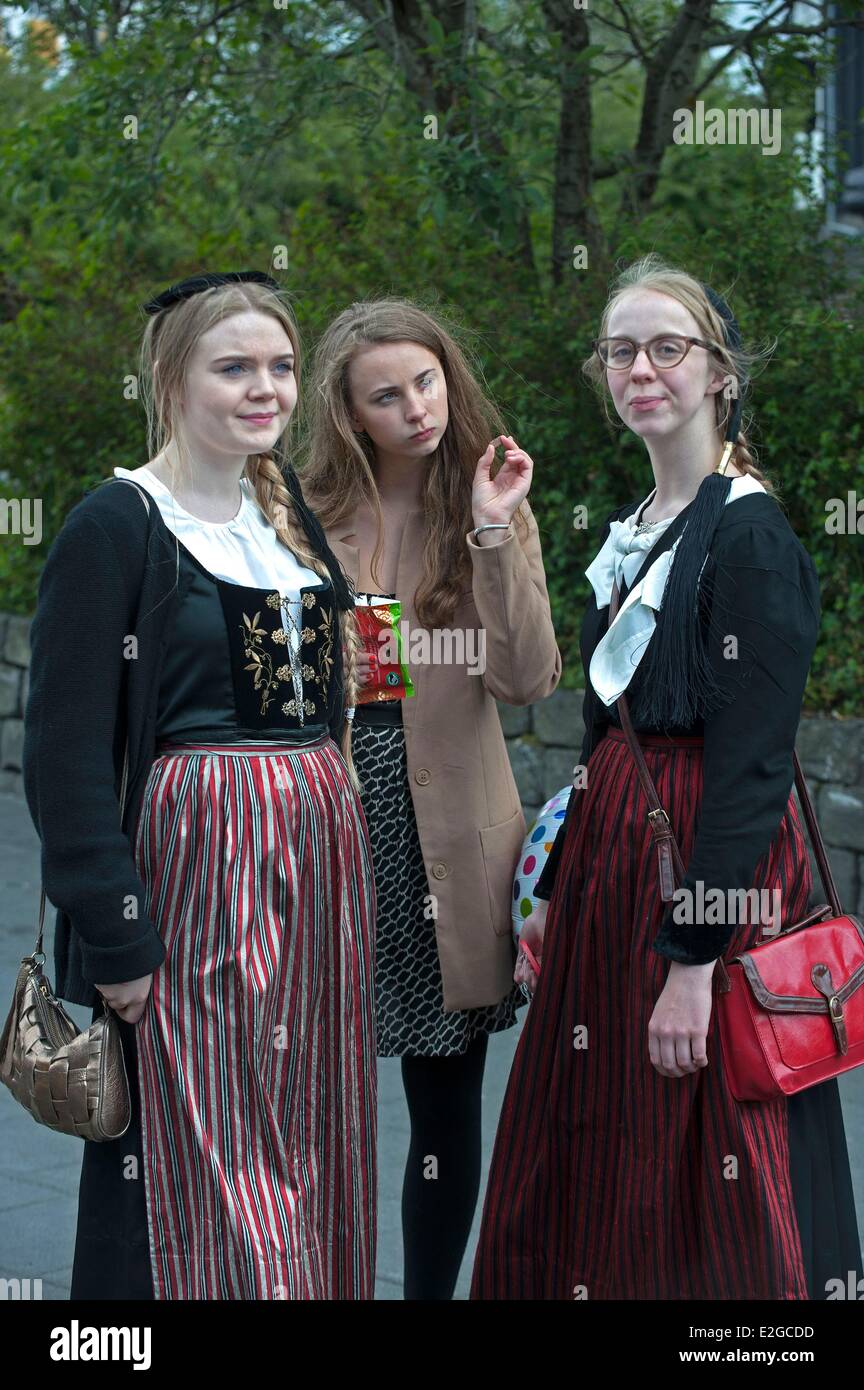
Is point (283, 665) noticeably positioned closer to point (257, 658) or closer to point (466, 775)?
point (257, 658)

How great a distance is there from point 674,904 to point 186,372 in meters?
1.18

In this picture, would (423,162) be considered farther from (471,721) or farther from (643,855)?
(643,855)

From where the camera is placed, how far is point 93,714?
247 cm

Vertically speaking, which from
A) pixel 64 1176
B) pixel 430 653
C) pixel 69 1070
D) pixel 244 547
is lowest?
pixel 64 1176

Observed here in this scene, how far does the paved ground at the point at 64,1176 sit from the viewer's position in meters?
3.70

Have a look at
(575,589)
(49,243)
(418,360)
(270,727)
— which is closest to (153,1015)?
(270,727)

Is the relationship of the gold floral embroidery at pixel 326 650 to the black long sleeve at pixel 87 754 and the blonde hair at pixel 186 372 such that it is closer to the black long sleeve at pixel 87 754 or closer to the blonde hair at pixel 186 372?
the blonde hair at pixel 186 372

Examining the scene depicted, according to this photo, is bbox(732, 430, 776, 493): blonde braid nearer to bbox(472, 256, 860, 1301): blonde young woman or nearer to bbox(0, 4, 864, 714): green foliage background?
bbox(472, 256, 860, 1301): blonde young woman

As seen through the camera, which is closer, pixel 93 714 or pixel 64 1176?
pixel 93 714

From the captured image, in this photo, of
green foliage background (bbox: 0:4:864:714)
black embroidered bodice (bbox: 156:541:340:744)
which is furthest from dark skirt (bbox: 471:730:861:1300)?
green foliage background (bbox: 0:4:864:714)

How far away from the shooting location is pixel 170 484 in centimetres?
268

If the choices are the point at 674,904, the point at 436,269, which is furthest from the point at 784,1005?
the point at 436,269

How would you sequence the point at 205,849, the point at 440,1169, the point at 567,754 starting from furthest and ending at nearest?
the point at 567,754 < the point at 440,1169 < the point at 205,849

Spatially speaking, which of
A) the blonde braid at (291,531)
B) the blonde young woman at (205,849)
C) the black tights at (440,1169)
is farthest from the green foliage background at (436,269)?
the blonde young woman at (205,849)
